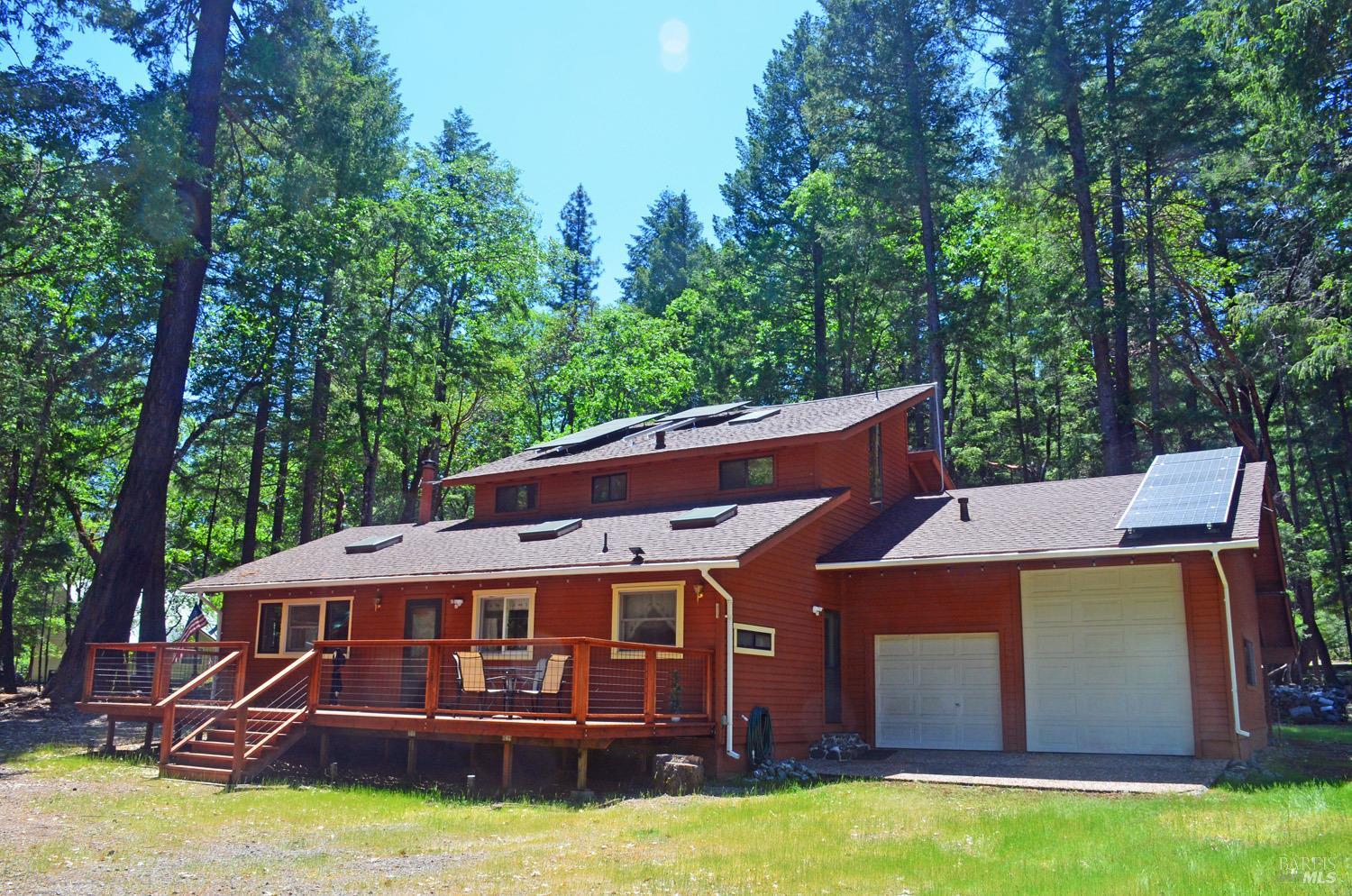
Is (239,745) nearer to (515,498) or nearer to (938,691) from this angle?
(515,498)

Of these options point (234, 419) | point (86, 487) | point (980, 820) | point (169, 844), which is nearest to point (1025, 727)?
point (980, 820)

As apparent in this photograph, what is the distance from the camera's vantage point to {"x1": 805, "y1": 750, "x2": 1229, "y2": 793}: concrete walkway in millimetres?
11766

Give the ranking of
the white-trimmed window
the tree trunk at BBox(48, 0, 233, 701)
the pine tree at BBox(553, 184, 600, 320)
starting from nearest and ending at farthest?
the white-trimmed window
the tree trunk at BBox(48, 0, 233, 701)
the pine tree at BBox(553, 184, 600, 320)

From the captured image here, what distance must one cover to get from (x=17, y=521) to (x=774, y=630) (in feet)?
79.8

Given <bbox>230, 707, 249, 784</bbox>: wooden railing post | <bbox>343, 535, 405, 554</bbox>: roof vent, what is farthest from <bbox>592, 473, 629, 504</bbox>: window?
<bbox>230, 707, 249, 784</bbox>: wooden railing post

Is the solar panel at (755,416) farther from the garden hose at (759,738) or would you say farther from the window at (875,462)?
the garden hose at (759,738)

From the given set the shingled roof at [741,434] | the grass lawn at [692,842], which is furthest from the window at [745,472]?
the grass lawn at [692,842]

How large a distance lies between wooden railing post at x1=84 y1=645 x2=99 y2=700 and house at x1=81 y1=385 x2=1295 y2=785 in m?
0.05

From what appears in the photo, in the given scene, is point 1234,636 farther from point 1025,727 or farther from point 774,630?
point 774,630

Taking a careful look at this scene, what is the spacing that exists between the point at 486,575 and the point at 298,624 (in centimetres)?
565

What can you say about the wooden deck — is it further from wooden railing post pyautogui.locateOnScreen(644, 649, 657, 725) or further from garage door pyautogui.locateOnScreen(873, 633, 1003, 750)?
garage door pyautogui.locateOnScreen(873, 633, 1003, 750)

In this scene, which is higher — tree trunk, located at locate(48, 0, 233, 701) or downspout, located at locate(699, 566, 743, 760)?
Answer: tree trunk, located at locate(48, 0, 233, 701)

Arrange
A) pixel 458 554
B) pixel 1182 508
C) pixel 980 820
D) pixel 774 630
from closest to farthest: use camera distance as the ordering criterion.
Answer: pixel 980 820
pixel 1182 508
pixel 774 630
pixel 458 554

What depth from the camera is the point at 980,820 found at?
9.59 meters
